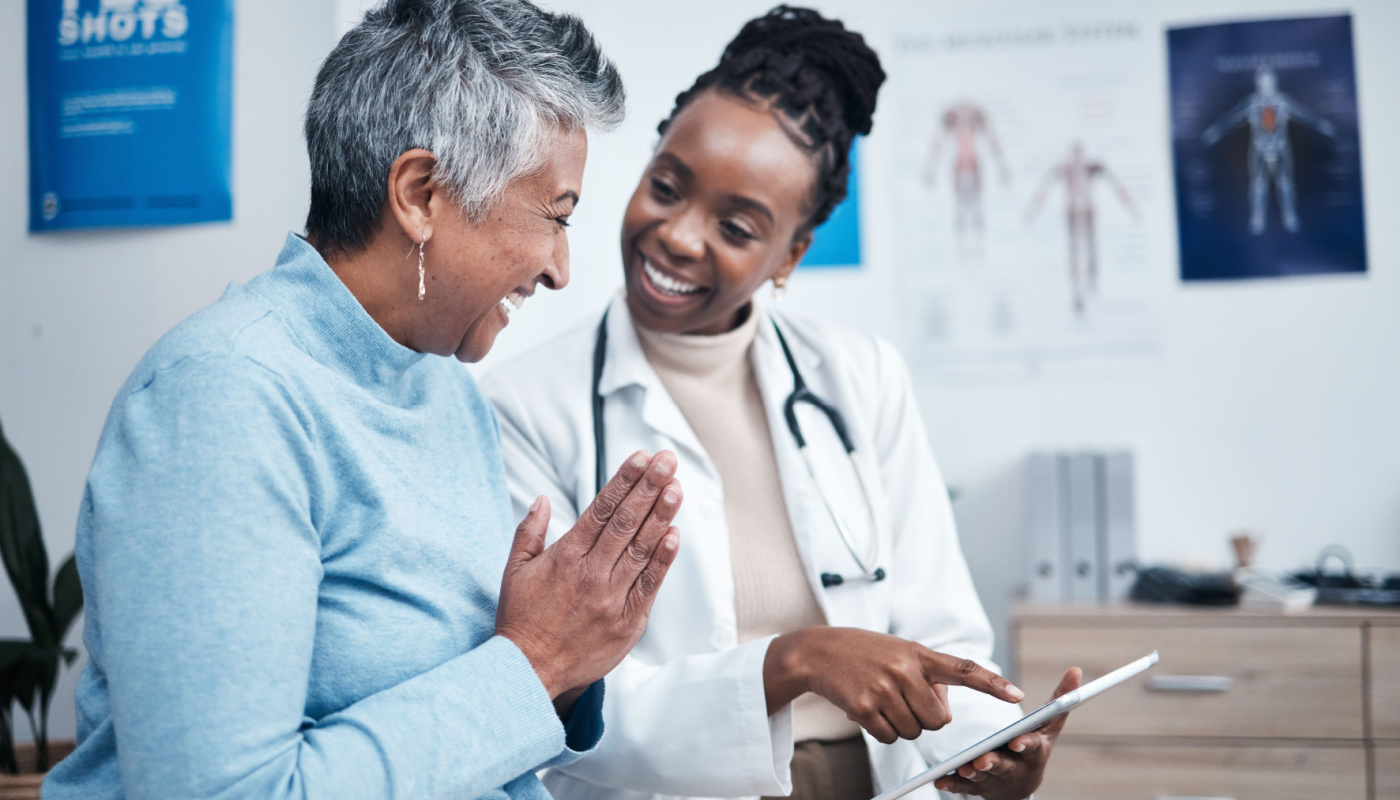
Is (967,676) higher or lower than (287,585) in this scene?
lower

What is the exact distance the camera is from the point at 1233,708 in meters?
2.14

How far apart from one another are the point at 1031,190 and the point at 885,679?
1967 mm

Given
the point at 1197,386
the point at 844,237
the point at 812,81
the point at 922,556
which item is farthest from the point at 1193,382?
the point at 812,81

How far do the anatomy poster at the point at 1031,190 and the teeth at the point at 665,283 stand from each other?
1.43 m

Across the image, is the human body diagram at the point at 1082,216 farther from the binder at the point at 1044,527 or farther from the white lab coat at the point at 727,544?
the white lab coat at the point at 727,544

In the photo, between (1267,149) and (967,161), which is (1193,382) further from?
(967,161)

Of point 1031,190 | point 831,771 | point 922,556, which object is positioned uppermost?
point 1031,190

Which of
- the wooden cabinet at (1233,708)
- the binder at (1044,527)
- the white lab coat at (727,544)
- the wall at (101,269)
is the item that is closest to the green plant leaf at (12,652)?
the wall at (101,269)

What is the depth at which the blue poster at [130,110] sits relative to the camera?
1.70 metres

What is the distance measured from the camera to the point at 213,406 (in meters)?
0.72

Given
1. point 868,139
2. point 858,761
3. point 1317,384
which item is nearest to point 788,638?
point 858,761

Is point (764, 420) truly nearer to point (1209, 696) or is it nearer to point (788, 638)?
point (788, 638)

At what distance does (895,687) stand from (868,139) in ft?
6.50

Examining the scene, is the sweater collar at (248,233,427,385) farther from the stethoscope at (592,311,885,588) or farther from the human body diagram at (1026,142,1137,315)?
the human body diagram at (1026,142,1137,315)
